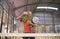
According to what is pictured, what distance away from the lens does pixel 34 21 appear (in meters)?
3.11

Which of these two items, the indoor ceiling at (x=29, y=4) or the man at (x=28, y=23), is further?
the indoor ceiling at (x=29, y=4)

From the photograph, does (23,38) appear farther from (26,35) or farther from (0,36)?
(0,36)

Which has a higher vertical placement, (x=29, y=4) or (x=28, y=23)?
(x=29, y=4)

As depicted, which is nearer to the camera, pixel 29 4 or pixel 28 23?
pixel 28 23

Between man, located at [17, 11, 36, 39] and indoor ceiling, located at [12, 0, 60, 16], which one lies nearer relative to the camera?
man, located at [17, 11, 36, 39]

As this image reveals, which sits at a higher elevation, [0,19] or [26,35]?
[0,19]

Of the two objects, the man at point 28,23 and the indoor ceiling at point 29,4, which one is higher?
the indoor ceiling at point 29,4

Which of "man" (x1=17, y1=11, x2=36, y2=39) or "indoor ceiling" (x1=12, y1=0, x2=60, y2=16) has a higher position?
"indoor ceiling" (x1=12, y1=0, x2=60, y2=16)

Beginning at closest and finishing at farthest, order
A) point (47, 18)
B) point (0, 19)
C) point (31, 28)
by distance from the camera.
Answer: point (31, 28) → point (0, 19) → point (47, 18)

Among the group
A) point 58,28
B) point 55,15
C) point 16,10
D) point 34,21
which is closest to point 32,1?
point 16,10

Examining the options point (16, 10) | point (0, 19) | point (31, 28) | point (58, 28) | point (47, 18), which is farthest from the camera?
point (47, 18)

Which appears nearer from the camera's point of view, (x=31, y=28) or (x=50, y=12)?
(x=31, y=28)

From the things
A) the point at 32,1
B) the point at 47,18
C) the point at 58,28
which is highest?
the point at 32,1

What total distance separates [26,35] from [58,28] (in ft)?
34.4
